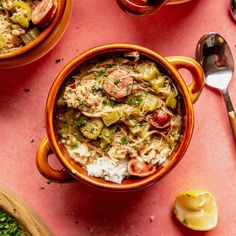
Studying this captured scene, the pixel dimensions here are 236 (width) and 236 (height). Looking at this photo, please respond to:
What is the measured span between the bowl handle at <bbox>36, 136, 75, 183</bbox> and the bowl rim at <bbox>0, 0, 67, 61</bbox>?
0.36m

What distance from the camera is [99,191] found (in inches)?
97.1

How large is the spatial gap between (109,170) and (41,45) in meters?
0.55

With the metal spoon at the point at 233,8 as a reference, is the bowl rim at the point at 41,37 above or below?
above

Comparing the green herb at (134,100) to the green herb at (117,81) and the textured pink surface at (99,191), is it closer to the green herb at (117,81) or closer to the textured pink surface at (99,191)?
the green herb at (117,81)

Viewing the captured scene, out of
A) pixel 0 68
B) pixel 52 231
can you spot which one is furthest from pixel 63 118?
pixel 52 231

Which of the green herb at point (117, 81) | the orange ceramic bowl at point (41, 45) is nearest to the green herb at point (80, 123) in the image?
the green herb at point (117, 81)

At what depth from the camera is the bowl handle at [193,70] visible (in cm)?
213

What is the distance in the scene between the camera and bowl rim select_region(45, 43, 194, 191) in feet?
6.89

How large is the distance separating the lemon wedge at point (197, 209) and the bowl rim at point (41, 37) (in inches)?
33.5

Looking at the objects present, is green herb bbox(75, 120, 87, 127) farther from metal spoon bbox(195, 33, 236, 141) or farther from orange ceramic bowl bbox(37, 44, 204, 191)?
metal spoon bbox(195, 33, 236, 141)

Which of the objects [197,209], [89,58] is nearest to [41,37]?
[89,58]

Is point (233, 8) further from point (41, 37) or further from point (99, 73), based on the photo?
point (41, 37)

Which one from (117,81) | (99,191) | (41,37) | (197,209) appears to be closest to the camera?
(117,81)

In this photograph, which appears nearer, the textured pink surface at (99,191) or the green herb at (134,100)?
the green herb at (134,100)
